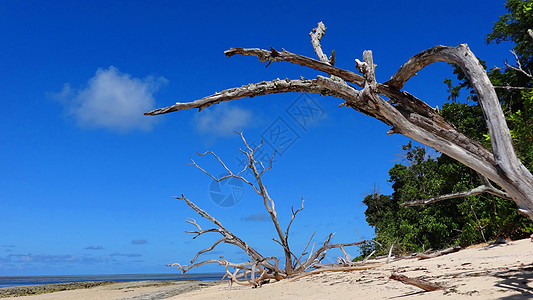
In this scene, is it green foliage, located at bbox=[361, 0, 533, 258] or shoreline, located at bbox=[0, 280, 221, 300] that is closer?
green foliage, located at bbox=[361, 0, 533, 258]

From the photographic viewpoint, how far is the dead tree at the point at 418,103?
3.03 m

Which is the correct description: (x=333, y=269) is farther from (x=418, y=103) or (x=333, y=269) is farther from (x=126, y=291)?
(x=126, y=291)

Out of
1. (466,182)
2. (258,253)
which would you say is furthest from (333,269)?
(466,182)

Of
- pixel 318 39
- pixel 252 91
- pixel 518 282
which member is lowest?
pixel 518 282

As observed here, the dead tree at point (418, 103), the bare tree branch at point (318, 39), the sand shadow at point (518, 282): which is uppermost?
the bare tree branch at point (318, 39)

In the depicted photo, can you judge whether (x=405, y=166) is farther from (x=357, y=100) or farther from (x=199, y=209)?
(x=357, y=100)

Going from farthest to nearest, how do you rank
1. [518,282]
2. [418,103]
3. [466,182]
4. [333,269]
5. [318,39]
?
[466,182] < [333,269] < [318,39] < [418,103] < [518,282]

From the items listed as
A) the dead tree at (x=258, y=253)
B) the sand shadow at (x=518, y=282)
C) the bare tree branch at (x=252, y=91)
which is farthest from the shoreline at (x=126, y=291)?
the sand shadow at (x=518, y=282)

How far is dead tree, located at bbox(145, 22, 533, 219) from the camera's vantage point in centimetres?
303

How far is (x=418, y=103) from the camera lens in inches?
138

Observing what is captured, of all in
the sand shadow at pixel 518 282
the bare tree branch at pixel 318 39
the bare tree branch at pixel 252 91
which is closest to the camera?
the sand shadow at pixel 518 282

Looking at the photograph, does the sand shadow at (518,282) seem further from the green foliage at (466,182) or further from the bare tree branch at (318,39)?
the green foliage at (466,182)

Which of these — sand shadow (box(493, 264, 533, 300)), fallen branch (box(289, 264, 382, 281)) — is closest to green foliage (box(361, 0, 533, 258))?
fallen branch (box(289, 264, 382, 281))

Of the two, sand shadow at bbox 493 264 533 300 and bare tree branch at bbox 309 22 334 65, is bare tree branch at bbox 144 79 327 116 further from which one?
sand shadow at bbox 493 264 533 300
